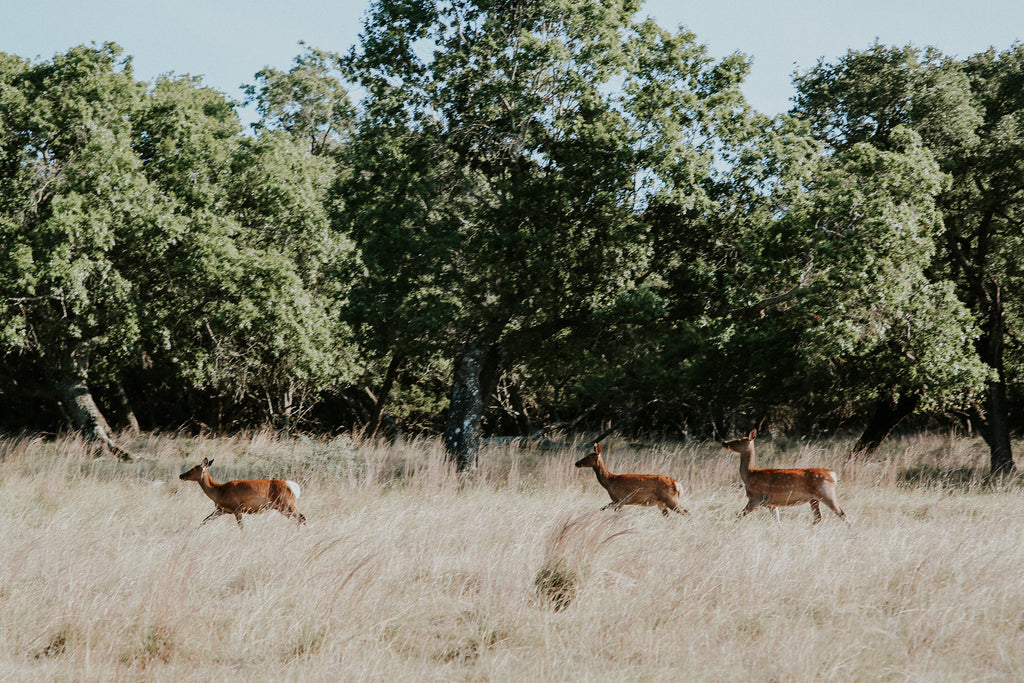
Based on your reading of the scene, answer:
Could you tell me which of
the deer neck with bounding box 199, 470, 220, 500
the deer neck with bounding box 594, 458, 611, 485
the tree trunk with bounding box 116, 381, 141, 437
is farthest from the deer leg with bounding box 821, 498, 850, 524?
the tree trunk with bounding box 116, 381, 141, 437

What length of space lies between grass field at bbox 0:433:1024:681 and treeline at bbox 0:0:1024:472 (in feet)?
13.4

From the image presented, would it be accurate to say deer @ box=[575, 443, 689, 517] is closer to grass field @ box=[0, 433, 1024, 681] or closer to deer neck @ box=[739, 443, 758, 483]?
grass field @ box=[0, 433, 1024, 681]

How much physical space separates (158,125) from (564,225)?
943cm

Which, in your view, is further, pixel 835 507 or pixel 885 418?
pixel 885 418

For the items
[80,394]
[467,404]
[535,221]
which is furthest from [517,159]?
[80,394]

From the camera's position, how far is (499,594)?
5.87 m

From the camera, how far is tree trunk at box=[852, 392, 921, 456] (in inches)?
673

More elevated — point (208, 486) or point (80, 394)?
point (208, 486)

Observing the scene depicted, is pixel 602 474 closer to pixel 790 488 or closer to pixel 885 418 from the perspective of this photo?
pixel 790 488

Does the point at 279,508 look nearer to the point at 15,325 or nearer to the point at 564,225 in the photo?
the point at 564,225

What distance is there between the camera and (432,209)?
1360 centimetres

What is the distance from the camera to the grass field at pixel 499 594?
490 centimetres

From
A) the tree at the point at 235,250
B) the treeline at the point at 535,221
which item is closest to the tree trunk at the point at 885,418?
the treeline at the point at 535,221

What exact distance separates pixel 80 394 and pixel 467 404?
9.58 m
